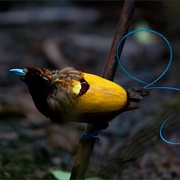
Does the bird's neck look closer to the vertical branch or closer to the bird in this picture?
the bird

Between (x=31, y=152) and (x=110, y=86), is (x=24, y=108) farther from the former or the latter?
(x=110, y=86)

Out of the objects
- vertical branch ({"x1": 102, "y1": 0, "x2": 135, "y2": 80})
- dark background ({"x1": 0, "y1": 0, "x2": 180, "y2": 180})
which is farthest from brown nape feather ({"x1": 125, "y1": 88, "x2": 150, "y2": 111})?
dark background ({"x1": 0, "y1": 0, "x2": 180, "y2": 180})

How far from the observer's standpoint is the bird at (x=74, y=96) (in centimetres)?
266

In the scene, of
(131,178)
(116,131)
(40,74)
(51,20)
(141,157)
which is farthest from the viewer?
(51,20)

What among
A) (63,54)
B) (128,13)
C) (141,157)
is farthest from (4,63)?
(128,13)

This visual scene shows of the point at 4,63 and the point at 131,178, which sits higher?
the point at 131,178

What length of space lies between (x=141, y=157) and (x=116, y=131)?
845 mm

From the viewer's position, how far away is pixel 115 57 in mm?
2953

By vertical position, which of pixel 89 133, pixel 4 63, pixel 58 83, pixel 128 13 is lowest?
pixel 4 63

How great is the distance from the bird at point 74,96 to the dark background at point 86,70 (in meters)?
0.47

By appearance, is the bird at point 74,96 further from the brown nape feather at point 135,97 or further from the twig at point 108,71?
the twig at point 108,71

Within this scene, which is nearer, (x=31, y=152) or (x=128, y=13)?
(x=128, y=13)

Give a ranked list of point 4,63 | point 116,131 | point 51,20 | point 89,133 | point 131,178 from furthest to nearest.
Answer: point 51,20 < point 4,63 < point 116,131 < point 131,178 < point 89,133

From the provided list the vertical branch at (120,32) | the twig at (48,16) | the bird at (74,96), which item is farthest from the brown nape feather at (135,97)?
the twig at (48,16)
